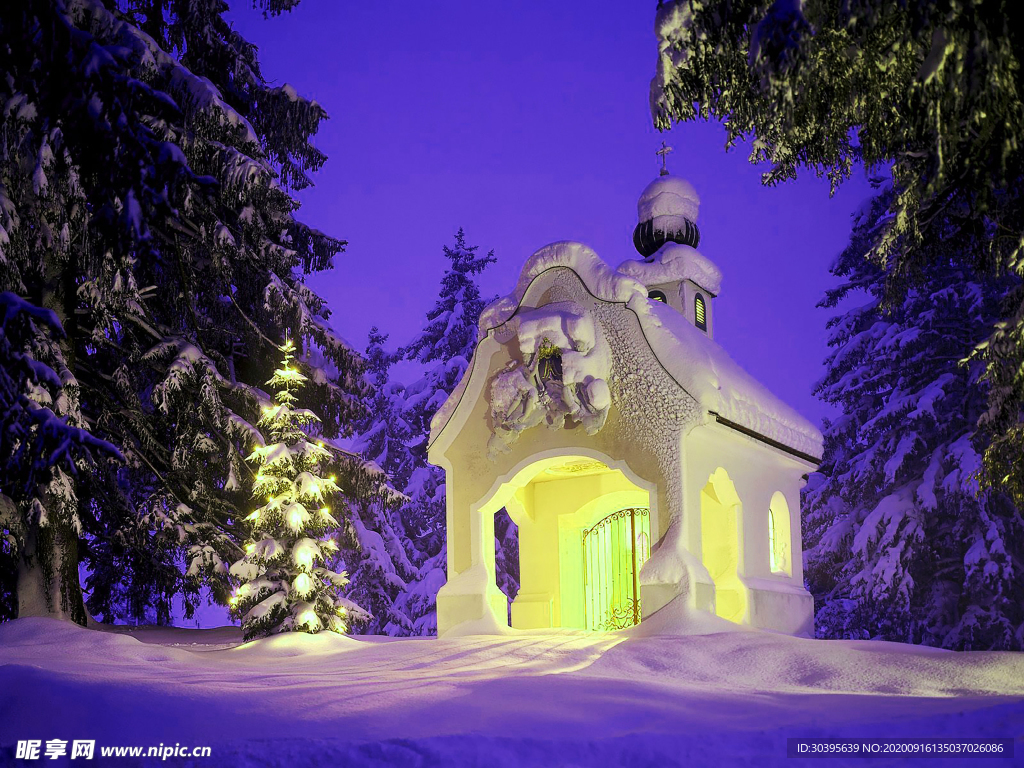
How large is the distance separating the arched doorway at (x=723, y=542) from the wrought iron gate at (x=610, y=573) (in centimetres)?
171

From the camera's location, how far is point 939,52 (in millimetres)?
6316

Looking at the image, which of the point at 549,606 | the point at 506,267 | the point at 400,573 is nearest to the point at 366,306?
the point at 506,267

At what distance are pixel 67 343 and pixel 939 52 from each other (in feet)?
35.5

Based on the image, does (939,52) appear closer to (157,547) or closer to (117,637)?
(117,637)

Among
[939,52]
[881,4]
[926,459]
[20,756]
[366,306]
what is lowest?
[20,756]

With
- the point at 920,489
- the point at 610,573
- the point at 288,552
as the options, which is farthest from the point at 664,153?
the point at 288,552

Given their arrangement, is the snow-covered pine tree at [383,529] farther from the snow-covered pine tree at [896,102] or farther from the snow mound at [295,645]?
the snow-covered pine tree at [896,102]

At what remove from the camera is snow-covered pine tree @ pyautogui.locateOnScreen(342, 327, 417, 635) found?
1007 inches

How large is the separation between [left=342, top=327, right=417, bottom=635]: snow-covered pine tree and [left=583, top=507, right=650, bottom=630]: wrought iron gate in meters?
4.80

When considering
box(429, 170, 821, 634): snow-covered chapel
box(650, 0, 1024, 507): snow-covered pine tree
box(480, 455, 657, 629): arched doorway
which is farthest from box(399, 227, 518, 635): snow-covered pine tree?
box(650, 0, 1024, 507): snow-covered pine tree

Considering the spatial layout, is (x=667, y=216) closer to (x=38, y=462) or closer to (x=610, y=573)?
(x=610, y=573)

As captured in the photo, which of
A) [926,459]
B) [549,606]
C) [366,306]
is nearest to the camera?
[549,606]

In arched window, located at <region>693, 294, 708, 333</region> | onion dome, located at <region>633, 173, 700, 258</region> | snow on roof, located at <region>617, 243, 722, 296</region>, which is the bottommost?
arched window, located at <region>693, 294, 708, 333</region>

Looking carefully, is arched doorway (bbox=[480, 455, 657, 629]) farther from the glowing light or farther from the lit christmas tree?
the glowing light
